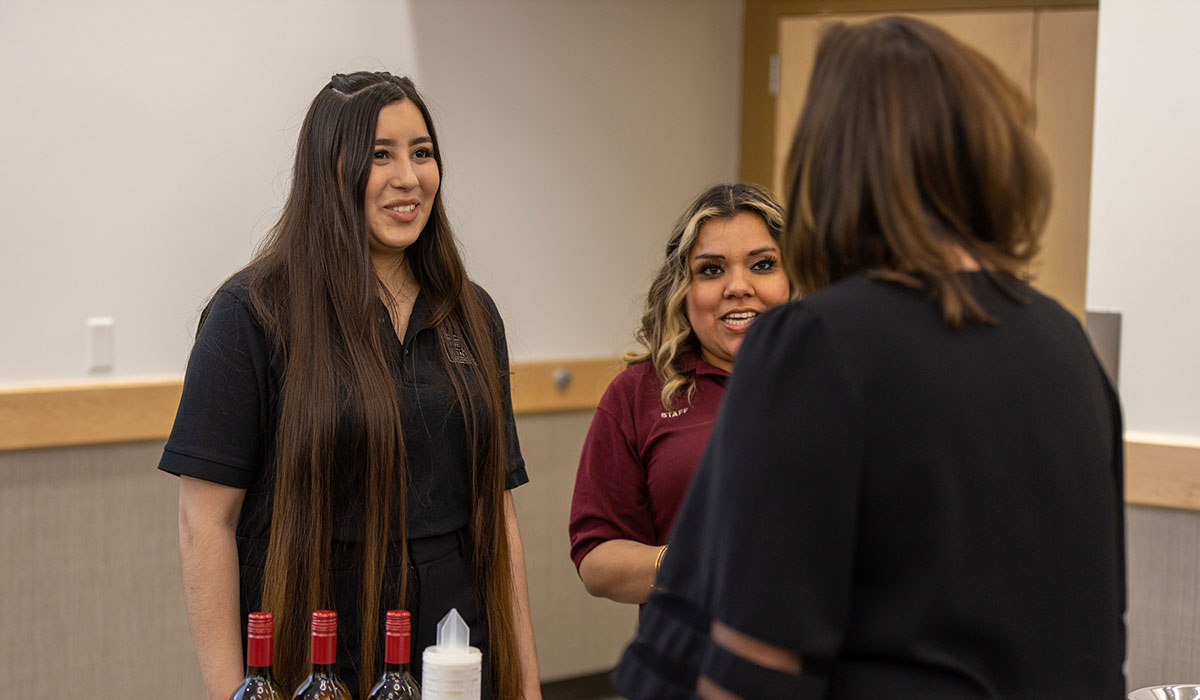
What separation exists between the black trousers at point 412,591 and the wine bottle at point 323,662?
36cm

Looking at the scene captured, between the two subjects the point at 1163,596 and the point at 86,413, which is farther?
the point at 86,413

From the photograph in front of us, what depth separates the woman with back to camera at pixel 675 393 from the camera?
1.82 m

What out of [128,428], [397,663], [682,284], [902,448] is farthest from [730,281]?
[128,428]

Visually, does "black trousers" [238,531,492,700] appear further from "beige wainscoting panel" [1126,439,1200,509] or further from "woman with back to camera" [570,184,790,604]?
"beige wainscoting panel" [1126,439,1200,509]

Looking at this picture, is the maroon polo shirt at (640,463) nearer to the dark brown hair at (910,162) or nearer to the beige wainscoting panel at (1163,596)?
the dark brown hair at (910,162)

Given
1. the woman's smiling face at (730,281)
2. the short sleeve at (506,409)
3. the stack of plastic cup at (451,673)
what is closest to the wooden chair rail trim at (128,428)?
the short sleeve at (506,409)

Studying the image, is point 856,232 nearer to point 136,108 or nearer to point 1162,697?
point 1162,697

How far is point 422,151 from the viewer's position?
1860 millimetres

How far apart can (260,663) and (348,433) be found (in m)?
0.46

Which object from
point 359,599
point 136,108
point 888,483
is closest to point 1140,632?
point 359,599

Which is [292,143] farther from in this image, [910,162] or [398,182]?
[910,162]

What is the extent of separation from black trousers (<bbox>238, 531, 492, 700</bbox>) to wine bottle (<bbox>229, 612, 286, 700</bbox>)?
37 centimetres

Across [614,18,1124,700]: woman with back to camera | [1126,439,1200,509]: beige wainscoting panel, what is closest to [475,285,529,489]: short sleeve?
[614,18,1124,700]: woman with back to camera

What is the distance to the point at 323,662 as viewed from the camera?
127cm
